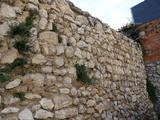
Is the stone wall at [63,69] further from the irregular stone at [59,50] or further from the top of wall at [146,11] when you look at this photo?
the top of wall at [146,11]

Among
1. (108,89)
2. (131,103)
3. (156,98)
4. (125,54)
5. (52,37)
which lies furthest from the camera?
(156,98)

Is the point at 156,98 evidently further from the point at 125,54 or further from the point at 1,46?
the point at 1,46

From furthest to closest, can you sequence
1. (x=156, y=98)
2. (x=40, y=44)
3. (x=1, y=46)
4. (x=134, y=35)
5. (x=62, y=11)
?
(x=134, y=35) < (x=156, y=98) < (x=62, y=11) < (x=40, y=44) < (x=1, y=46)

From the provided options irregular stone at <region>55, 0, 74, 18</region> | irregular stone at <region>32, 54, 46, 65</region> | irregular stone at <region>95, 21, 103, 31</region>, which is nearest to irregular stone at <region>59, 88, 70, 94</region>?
irregular stone at <region>32, 54, 46, 65</region>

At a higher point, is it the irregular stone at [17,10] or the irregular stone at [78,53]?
the irregular stone at [17,10]

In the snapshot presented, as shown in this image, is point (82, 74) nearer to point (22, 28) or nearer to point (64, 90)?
point (64, 90)

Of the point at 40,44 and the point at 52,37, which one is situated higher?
the point at 52,37

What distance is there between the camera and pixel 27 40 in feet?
5.99

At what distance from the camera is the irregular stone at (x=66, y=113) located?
192 cm

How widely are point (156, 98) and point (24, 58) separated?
446 cm

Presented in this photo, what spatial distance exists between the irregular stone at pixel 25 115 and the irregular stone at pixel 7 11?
1.16m

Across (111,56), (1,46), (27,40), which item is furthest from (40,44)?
(111,56)

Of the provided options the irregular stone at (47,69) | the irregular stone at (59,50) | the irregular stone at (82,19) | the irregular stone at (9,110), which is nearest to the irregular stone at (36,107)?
the irregular stone at (9,110)

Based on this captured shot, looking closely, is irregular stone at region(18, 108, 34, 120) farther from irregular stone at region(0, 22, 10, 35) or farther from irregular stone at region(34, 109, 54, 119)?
irregular stone at region(0, 22, 10, 35)
